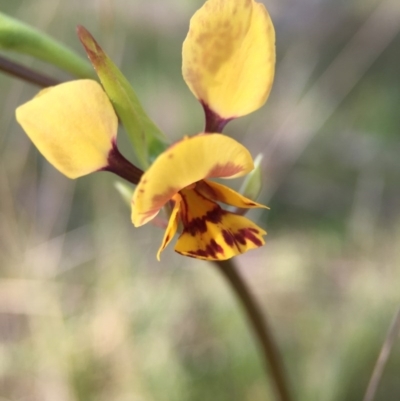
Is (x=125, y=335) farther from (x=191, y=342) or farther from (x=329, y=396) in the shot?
(x=329, y=396)

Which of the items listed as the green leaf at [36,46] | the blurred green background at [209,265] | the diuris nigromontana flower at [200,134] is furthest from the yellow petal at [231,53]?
the blurred green background at [209,265]

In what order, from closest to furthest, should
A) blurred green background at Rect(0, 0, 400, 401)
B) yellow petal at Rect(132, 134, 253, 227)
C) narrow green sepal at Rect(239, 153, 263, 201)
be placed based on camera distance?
yellow petal at Rect(132, 134, 253, 227) < narrow green sepal at Rect(239, 153, 263, 201) < blurred green background at Rect(0, 0, 400, 401)

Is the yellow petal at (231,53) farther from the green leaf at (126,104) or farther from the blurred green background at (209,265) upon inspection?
the blurred green background at (209,265)

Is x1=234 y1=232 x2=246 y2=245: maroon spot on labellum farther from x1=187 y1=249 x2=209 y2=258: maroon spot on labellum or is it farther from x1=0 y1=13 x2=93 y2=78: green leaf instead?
x1=0 y1=13 x2=93 y2=78: green leaf

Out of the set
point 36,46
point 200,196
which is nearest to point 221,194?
point 200,196

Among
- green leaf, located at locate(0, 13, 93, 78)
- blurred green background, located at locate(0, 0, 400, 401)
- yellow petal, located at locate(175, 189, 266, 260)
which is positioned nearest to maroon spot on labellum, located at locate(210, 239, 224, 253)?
yellow petal, located at locate(175, 189, 266, 260)

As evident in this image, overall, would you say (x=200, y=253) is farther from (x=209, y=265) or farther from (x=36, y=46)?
(x=209, y=265)

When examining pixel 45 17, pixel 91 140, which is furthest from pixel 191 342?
pixel 45 17
